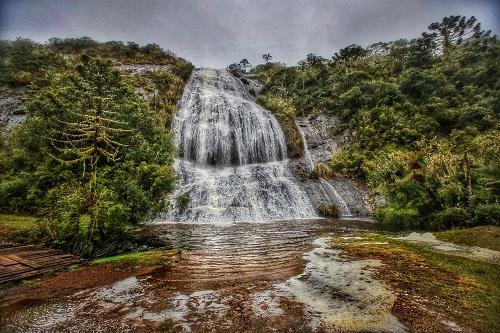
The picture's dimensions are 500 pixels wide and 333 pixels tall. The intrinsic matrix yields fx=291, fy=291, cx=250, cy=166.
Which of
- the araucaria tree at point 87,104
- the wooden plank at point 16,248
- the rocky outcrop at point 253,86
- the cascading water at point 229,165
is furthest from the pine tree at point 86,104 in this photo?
the rocky outcrop at point 253,86

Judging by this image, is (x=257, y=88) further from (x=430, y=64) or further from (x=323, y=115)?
(x=430, y=64)

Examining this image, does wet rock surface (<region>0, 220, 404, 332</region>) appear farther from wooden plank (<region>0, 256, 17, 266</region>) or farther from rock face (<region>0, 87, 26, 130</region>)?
rock face (<region>0, 87, 26, 130</region>)

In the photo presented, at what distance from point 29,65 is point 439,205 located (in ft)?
116

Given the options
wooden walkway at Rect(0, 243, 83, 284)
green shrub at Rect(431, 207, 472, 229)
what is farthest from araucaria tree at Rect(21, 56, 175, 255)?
green shrub at Rect(431, 207, 472, 229)

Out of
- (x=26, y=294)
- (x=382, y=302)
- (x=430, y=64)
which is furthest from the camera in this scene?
(x=430, y=64)

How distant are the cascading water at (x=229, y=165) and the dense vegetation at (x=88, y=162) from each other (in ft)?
16.8

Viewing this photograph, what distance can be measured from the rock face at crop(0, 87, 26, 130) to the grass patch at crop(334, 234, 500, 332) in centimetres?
2619

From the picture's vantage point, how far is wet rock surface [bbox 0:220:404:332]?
3572mm

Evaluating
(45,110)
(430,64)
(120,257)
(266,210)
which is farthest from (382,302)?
(430,64)

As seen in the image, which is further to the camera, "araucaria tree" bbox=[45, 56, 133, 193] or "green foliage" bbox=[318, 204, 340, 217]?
"green foliage" bbox=[318, 204, 340, 217]

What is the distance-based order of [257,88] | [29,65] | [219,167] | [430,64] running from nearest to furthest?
[219,167] → [29,65] → [430,64] → [257,88]

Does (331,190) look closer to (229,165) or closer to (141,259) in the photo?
(229,165)

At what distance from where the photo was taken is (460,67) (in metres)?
30.3

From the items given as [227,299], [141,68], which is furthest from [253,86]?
[227,299]
